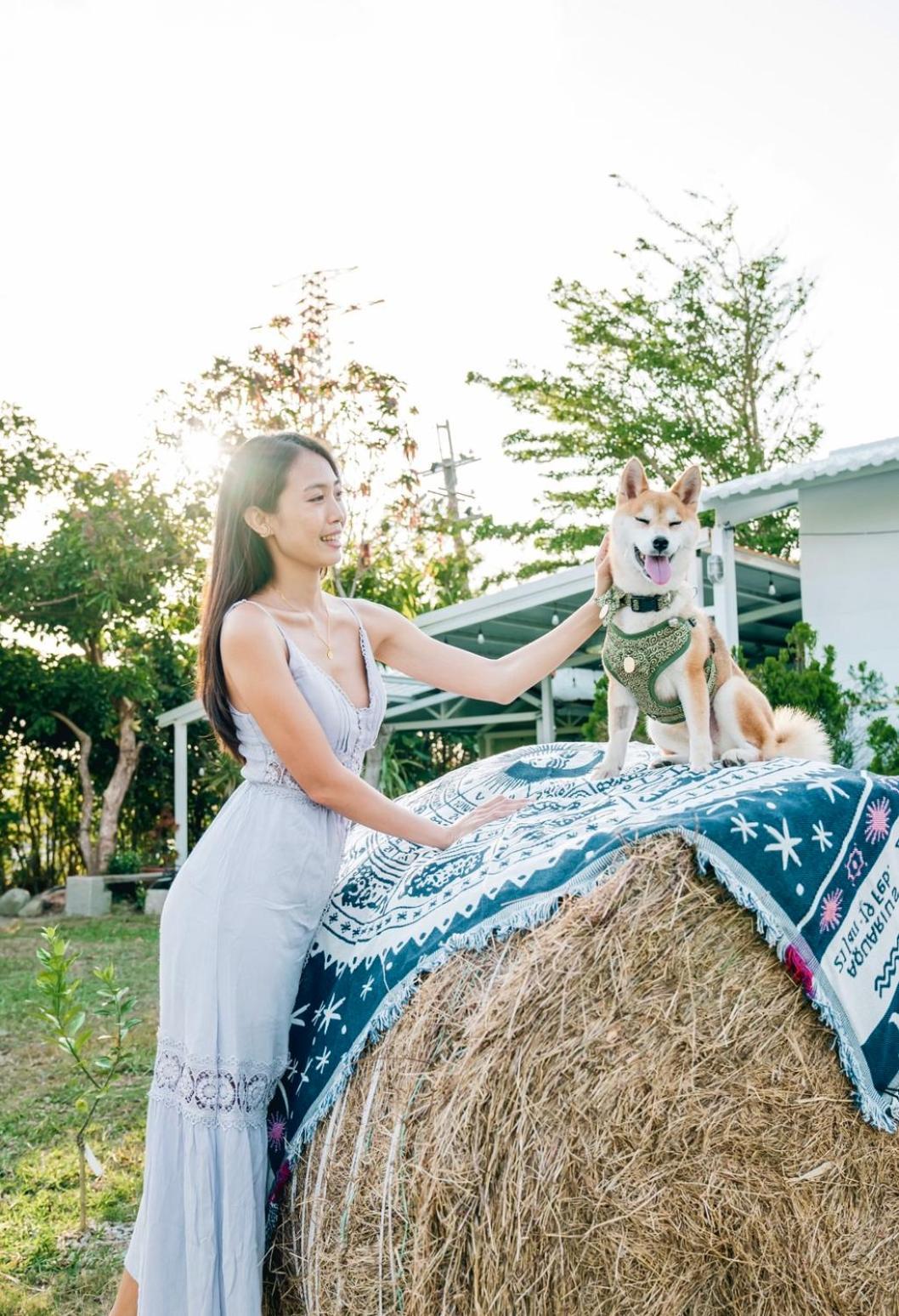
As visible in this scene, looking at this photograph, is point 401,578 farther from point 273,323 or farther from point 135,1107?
point 135,1107

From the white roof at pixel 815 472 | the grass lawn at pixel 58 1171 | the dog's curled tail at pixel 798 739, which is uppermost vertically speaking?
the white roof at pixel 815 472

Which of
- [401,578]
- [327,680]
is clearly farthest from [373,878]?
[401,578]

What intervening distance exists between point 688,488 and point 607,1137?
1.81 m

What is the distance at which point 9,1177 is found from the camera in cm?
407

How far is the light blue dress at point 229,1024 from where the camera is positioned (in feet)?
7.19

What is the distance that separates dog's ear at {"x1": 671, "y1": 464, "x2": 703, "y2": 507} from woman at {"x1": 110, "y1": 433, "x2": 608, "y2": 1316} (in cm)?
95

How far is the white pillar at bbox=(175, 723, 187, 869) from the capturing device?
12.9 m

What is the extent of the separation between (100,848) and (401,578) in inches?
202

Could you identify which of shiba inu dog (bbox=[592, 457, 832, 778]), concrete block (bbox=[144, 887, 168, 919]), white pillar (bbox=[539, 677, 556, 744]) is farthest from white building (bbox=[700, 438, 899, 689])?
concrete block (bbox=[144, 887, 168, 919])

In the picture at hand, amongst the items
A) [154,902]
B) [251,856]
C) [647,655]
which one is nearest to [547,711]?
[154,902]

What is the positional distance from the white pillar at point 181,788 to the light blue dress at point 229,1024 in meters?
10.8

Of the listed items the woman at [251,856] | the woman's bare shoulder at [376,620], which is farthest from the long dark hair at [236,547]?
the woman's bare shoulder at [376,620]

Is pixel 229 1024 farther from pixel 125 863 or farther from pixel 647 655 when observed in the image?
pixel 125 863

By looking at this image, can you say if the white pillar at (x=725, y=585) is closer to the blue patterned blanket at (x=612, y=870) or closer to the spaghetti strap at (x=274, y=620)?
the blue patterned blanket at (x=612, y=870)
